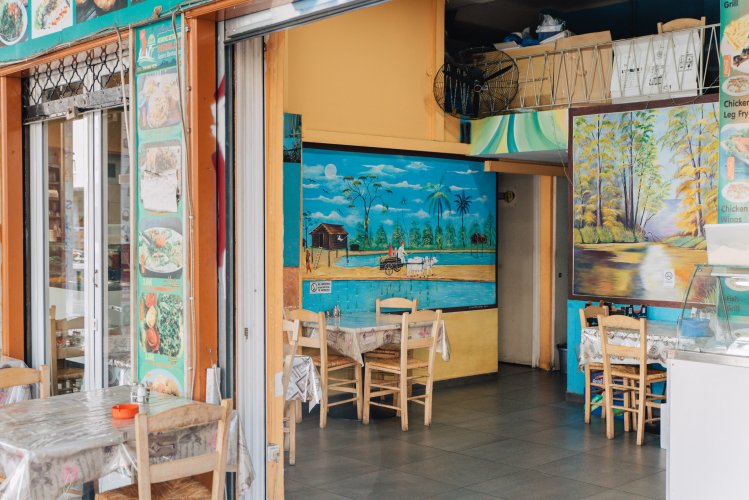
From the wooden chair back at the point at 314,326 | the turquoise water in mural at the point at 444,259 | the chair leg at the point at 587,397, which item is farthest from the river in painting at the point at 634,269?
the wooden chair back at the point at 314,326

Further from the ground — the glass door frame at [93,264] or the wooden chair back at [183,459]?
the glass door frame at [93,264]

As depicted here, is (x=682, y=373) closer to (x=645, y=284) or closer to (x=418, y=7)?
(x=645, y=284)

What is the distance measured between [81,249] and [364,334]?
103 inches

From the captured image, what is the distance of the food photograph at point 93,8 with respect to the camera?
4.68 meters

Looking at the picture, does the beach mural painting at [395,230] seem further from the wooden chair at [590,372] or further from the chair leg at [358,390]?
the wooden chair at [590,372]

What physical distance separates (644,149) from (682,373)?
15.1ft

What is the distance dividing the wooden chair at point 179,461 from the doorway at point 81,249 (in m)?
1.54

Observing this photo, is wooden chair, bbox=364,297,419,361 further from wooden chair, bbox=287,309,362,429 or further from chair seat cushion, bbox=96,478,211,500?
chair seat cushion, bbox=96,478,211,500

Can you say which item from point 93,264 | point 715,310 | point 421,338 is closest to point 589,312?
point 421,338

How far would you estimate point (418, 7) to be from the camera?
29.9 ft

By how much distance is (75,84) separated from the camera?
559 cm

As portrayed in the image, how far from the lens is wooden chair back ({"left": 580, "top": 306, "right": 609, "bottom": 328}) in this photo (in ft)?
25.4

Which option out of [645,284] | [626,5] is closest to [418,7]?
[626,5]

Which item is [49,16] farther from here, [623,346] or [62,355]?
[623,346]
